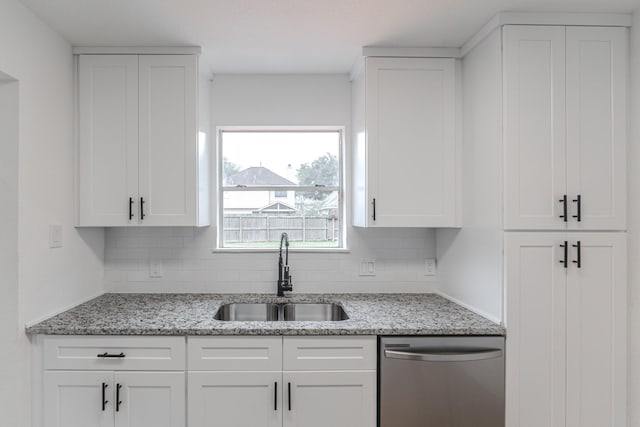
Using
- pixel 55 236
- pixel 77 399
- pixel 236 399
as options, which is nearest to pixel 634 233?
pixel 236 399

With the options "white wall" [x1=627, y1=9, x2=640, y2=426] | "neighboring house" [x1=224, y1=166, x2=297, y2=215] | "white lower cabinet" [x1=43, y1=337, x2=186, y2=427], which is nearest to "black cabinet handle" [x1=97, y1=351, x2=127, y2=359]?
"white lower cabinet" [x1=43, y1=337, x2=186, y2=427]

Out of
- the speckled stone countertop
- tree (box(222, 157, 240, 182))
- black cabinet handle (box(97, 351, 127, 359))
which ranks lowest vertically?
black cabinet handle (box(97, 351, 127, 359))

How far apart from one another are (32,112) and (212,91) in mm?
1081

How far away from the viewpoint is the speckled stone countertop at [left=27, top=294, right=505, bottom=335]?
192 centimetres

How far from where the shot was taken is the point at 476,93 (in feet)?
7.17

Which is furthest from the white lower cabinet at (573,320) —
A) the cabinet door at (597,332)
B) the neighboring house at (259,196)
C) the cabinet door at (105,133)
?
the cabinet door at (105,133)

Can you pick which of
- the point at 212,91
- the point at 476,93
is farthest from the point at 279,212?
A: the point at 476,93

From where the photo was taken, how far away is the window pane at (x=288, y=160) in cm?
283

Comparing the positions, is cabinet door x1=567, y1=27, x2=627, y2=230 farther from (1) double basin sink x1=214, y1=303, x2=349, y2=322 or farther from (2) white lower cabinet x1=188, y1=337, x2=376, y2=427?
(1) double basin sink x1=214, y1=303, x2=349, y2=322

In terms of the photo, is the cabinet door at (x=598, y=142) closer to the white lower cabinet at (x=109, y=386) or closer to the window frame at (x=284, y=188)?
the window frame at (x=284, y=188)

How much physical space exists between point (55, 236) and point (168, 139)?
81cm

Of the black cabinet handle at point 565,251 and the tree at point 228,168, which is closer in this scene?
the black cabinet handle at point 565,251

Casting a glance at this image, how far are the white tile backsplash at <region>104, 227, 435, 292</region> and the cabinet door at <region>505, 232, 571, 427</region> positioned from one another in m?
0.85

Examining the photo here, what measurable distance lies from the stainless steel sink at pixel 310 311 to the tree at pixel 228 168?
1.02 m
